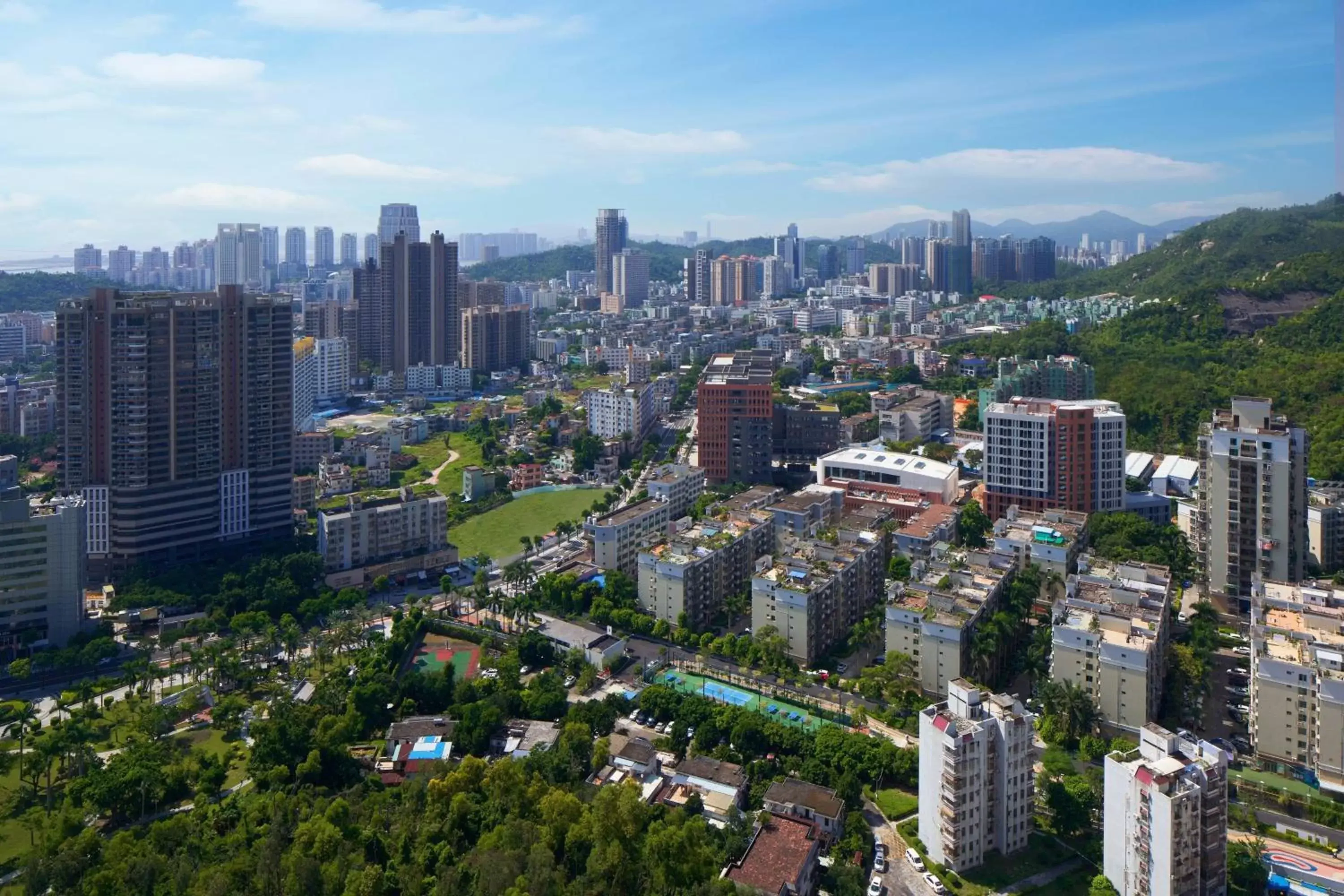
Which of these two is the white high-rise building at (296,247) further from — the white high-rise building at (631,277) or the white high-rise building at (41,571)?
the white high-rise building at (41,571)

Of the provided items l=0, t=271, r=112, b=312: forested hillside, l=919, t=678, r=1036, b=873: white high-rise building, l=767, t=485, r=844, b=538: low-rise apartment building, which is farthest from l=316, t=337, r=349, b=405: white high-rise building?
l=919, t=678, r=1036, b=873: white high-rise building

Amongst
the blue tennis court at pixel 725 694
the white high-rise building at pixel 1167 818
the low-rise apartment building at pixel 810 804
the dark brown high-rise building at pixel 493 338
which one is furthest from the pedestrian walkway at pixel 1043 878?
the dark brown high-rise building at pixel 493 338

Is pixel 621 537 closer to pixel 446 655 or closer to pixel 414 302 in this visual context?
pixel 446 655

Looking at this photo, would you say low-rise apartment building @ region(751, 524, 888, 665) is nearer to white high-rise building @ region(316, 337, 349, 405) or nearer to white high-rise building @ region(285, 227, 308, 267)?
white high-rise building @ region(316, 337, 349, 405)

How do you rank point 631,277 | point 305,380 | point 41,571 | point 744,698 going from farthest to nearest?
point 631,277 < point 305,380 < point 41,571 < point 744,698

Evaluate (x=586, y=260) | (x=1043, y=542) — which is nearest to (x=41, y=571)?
(x=1043, y=542)
